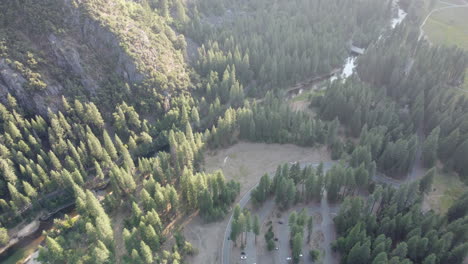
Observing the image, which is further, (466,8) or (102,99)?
(466,8)

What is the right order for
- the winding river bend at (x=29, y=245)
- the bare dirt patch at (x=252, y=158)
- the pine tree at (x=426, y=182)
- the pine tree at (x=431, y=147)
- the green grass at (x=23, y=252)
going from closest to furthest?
the pine tree at (x=426, y=182), the green grass at (x=23, y=252), the winding river bend at (x=29, y=245), the pine tree at (x=431, y=147), the bare dirt patch at (x=252, y=158)

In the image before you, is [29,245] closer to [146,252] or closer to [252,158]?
[146,252]

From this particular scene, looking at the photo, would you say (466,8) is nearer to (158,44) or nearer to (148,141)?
(158,44)

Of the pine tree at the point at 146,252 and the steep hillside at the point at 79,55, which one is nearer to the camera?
the pine tree at the point at 146,252

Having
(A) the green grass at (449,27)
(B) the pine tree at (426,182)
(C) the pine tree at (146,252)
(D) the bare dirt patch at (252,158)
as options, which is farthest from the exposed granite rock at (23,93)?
(A) the green grass at (449,27)

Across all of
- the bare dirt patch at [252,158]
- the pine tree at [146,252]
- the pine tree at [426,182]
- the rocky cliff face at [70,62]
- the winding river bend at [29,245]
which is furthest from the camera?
the rocky cliff face at [70,62]

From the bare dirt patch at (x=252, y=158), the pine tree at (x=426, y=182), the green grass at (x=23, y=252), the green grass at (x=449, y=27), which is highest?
the green grass at (x=449, y=27)

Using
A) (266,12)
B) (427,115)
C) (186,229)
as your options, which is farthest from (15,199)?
(266,12)

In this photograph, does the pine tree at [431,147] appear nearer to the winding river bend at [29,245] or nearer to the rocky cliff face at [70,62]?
the winding river bend at [29,245]

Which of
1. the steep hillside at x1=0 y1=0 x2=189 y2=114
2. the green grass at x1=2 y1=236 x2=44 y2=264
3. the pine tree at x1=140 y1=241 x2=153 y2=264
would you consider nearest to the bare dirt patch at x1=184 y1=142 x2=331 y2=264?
the pine tree at x1=140 y1=241 x2=153 y2=264
